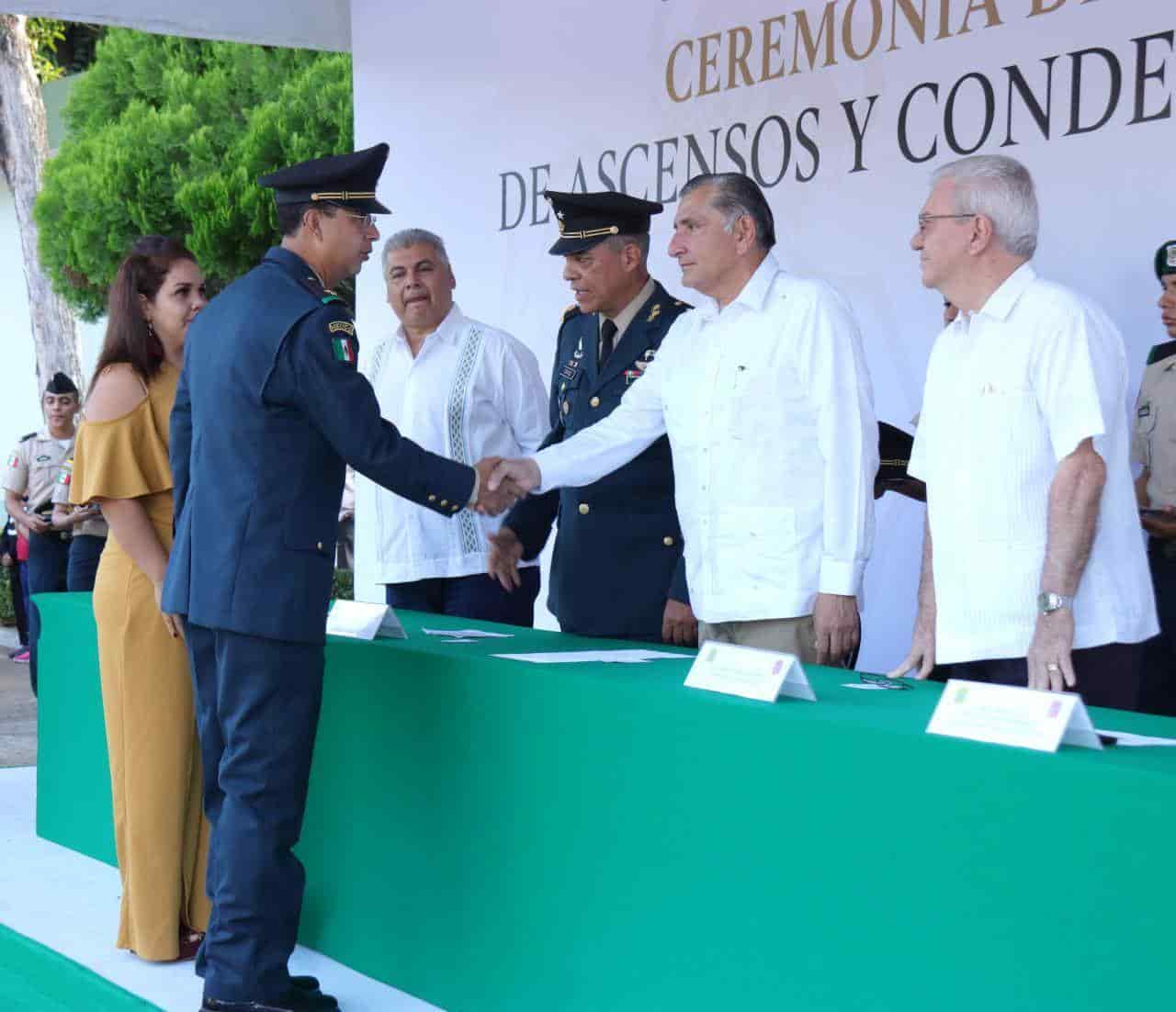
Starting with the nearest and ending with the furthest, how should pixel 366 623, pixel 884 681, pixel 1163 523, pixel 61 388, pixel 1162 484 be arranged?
pixel 884 681
pixel 366 623
pixel 1163 523
pixel 1162 484
pixel 61 388

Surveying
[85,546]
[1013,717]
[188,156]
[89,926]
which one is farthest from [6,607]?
[1013,717]

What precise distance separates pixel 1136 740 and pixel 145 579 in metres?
1.96

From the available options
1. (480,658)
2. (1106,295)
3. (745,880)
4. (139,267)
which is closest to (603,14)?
(1106,295)

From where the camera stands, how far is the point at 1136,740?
6.41 feet

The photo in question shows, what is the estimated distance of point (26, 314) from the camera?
16.4m

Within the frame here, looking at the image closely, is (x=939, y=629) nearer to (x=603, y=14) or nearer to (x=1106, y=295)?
(x=1106, y=295)

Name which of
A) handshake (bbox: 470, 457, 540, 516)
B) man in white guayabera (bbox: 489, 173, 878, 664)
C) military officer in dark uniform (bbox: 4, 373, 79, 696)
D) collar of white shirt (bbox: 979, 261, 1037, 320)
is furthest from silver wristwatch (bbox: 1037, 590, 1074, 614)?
military officer in dark uniform (bbox: 4, 373, 79, 696)

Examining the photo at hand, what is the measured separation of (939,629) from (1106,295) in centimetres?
194

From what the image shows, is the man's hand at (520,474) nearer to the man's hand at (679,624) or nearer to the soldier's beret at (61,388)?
the man's hand at (679,624)

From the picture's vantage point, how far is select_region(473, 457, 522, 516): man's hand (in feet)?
9.97

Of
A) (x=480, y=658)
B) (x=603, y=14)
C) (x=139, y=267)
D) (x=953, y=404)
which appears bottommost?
(x=480, y=658)

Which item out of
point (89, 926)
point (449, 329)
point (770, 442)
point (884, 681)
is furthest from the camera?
point (449, 329)

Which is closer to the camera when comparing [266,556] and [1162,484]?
[266,556]

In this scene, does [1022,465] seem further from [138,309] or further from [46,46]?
[46,46]
